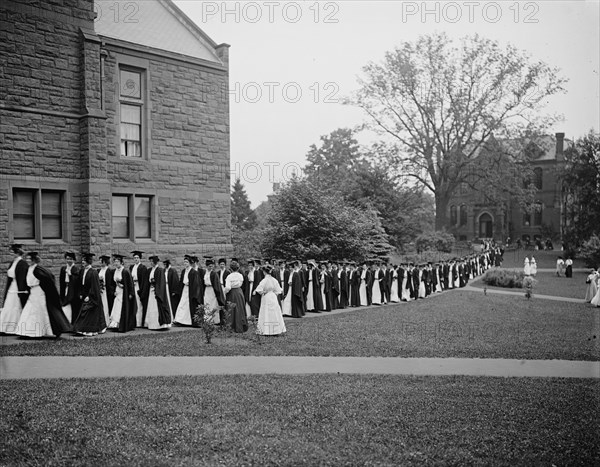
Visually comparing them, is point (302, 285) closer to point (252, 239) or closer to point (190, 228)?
point (190, 228)

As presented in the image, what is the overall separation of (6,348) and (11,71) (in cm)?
844

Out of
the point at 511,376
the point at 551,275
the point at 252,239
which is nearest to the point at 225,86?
the point at 252,239

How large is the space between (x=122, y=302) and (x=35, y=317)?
86.1 inches

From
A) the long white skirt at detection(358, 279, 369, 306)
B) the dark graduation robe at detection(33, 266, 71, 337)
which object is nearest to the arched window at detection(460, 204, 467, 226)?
the long white skirt at detection(358, 279, 369, 306)

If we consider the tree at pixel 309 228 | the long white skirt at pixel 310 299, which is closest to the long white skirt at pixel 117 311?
the long white skirt at pixel 310 299

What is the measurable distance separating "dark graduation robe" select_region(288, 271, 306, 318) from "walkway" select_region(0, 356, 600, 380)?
6.41 meters

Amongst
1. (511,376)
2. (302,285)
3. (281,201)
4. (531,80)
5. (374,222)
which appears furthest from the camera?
(531,80)

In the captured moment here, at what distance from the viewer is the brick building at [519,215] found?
211ft

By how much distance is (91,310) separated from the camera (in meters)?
12.4

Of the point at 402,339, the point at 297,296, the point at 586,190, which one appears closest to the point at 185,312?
the point at 297,296

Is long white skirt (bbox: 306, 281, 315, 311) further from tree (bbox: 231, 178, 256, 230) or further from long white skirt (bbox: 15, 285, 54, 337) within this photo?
tree (bbox: 231, 178, 256, 230)

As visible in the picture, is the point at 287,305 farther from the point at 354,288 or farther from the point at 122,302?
the point at 122,302

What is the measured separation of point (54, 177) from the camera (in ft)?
51.8

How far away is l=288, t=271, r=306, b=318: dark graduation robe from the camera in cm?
1669
